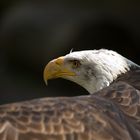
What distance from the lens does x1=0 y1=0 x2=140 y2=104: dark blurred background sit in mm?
16172

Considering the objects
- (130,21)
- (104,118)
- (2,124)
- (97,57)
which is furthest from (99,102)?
(130,21)

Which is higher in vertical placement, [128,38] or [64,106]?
[64,106]

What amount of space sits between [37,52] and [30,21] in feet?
2.06

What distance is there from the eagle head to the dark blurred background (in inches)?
244

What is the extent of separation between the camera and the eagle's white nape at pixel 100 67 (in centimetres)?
918

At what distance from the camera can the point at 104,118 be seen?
22.0 ft

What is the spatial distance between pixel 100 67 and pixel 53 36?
696cm

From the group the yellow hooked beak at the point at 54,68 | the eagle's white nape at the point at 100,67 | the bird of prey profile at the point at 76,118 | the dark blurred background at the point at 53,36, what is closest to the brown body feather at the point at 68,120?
the bird of prey profile at the point at 76,118

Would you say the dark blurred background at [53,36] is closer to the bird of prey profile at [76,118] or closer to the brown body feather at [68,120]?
the bird of prey profile at [76,118]

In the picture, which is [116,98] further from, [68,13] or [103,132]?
[68,13]

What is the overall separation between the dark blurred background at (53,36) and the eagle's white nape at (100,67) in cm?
630

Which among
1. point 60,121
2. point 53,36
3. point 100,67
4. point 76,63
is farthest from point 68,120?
point 53,36

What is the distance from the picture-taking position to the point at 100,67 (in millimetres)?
9352

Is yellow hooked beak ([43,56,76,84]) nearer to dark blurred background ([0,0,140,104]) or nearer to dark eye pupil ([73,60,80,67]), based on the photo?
dark eye pupil ([73,60,80,67])
